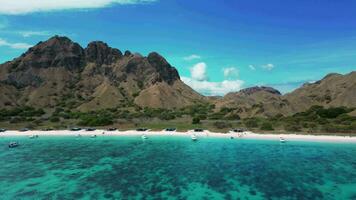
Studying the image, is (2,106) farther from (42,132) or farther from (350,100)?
(350,100)

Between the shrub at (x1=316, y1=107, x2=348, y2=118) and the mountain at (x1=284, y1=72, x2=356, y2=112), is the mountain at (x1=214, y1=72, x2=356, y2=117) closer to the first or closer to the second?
the mountain at (x1=284, y1=72, x2=356, y2=112)

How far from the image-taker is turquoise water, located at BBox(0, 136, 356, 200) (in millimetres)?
35781

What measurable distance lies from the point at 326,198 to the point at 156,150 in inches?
1484

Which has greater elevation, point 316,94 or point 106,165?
point 316,94

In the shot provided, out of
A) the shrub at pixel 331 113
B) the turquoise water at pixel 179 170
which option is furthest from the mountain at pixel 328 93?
the turquoise water at pixel 179 170

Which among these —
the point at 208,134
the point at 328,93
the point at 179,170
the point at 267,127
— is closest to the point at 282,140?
the point at 267,127

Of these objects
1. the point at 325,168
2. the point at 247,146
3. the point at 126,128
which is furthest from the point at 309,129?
the point at 126,128

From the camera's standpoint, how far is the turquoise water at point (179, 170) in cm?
3578

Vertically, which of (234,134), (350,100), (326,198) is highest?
(350,100)

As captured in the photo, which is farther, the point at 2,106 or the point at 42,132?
the point at 2,106

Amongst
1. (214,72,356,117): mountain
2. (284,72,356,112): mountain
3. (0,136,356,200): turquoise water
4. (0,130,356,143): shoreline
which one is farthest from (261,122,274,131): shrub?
(284,72,356,112): mountain

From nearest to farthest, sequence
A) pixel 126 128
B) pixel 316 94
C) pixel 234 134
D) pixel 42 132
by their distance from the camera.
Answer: pixel 234 134 < pixel 42 132 < pixel 126 128 < pixel 316 94

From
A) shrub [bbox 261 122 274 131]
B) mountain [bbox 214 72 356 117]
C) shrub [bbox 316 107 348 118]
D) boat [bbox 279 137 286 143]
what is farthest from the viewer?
mountain [bbox 214 72 356 117]

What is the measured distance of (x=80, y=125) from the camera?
109812mm
